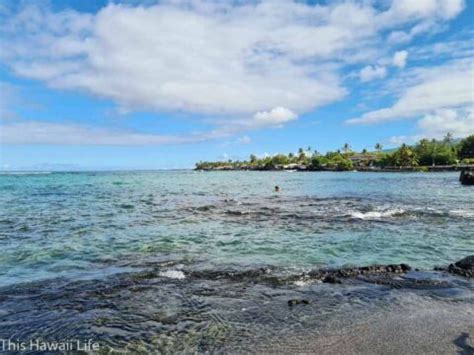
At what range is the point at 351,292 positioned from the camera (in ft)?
27.6

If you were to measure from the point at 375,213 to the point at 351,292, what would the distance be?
15696 millimetres

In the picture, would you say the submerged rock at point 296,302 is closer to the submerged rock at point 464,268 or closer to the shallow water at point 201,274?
the shallow water at point 201,274

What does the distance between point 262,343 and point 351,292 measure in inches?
129

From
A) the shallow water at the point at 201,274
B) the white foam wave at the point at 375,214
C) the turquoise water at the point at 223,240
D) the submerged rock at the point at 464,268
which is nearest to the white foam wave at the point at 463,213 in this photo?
the turquoise water at the point at 223,240

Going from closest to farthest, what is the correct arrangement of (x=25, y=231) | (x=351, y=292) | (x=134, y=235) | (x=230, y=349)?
1. (x=230, y=349)
2. (x=351, y=292)
3. (x=134, y=235)
4. (x=25, y=231)

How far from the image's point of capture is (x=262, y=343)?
6.04 metres

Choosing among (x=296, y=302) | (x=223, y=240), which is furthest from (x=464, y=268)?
(x=223, y=240)

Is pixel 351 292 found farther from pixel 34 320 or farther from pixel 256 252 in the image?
pixel 34 320

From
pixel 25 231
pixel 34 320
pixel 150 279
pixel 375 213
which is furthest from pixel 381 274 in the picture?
pixel 25 231

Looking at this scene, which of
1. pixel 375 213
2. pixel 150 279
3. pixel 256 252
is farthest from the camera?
pixel 375 213

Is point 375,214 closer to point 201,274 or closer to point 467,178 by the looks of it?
point 201,274

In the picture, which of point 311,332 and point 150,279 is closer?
point 311,332

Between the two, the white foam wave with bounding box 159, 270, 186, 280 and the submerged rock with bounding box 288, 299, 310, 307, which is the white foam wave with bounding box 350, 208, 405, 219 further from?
the submerged rock with bounding box 288, 299, 310, 307

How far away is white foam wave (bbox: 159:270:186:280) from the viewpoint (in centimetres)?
988
